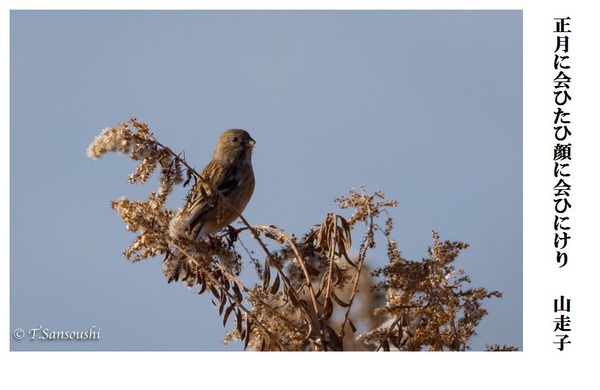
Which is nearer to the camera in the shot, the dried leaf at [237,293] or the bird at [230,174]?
the dried leaf at [237,293]

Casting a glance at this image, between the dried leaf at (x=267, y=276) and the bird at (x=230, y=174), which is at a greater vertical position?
the bird at (x=230, y=174)

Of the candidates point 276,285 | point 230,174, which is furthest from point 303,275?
point 230,174

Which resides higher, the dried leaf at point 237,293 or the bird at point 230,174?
the bird at point 230,174

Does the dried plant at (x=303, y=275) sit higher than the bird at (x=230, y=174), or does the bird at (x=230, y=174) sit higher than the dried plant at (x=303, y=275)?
the bird at (x=230, y=174)

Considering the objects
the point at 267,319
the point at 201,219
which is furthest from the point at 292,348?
the point at 201,219

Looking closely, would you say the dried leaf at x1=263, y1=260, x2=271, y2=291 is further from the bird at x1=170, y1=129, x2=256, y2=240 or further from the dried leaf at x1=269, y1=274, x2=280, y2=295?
the bird at x1=170, y1=129, x2=256, y2=240

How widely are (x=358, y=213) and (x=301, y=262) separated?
404mm

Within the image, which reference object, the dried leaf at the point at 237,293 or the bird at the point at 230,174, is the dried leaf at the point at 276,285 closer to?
the dried leaf at the point at 237,293

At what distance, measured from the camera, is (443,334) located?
130 inches

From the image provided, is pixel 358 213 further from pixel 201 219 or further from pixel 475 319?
pixel 201 219

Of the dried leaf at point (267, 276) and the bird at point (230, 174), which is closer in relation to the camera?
the dried leaf at point (267, 276)

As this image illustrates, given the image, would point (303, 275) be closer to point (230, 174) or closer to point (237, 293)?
point (237, 293)

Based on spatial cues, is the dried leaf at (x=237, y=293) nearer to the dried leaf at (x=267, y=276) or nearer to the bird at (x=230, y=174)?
the dried leaf at (x=267, y=276)

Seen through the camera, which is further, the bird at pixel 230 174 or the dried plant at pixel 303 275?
the bird at pixel 230 174
